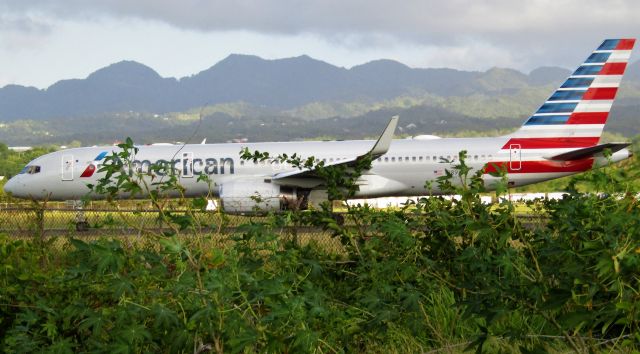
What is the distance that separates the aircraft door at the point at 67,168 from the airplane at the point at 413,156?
0.12 feet

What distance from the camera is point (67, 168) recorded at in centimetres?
2934

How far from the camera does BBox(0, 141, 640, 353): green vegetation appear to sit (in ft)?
16.3

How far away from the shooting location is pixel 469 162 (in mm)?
28250

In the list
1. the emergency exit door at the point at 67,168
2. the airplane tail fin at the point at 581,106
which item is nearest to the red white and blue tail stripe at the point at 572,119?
the airplane tail fin at the point at 581,106

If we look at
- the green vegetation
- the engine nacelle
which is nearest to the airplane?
the engine nacelle

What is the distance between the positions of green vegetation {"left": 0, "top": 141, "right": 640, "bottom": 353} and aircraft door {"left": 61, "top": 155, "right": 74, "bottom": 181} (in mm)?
21153

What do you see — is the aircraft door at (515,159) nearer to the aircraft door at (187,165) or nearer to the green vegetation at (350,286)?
the aircraft door at (187,165)

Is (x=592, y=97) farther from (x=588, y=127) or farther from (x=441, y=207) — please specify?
(x=441, y=207)

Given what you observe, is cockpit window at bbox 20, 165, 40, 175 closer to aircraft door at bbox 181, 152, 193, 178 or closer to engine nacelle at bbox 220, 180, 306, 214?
aircraft door at bbox 181, 152, 193, 178

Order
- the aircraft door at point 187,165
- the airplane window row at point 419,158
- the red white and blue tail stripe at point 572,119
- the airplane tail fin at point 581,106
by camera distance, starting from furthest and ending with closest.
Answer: the airplane tail fin at point 581,106
the red white and blue tail stripe at point 572,119
the airplane window row at point 419,158
the aircraft door at point 187,165

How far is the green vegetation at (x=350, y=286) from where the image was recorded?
497 centimetres

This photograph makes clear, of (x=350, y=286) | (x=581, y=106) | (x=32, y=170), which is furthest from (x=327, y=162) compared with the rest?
(x=350, y=286)

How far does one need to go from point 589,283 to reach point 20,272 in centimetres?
538

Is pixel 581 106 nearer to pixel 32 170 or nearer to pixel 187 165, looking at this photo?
pixel 187 165
